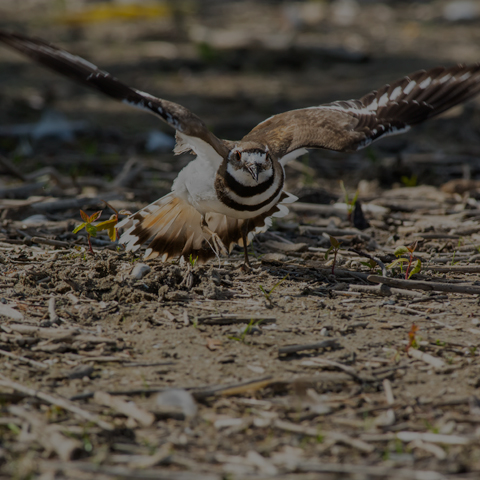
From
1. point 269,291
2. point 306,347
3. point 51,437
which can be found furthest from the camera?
point 269,291

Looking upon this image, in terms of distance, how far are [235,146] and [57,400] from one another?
90.9 inches

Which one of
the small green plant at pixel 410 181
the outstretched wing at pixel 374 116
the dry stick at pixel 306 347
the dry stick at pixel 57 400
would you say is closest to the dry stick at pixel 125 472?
the dry stick at pixel 57 400

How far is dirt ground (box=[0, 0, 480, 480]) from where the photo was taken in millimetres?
2779

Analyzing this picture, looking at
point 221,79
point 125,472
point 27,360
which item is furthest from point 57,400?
point 221,79

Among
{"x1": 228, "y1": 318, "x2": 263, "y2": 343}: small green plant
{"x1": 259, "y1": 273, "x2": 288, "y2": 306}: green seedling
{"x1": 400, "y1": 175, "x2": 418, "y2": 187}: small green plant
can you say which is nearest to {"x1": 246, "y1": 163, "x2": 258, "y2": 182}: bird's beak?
{"x1": 259, "y1": 273, "x2": 288, "y2": 306}: green seedling

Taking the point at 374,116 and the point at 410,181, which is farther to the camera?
the point at 410,181

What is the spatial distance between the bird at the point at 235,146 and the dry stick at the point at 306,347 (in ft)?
4.18

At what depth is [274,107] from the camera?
921cm

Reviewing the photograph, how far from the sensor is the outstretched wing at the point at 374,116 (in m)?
5.09

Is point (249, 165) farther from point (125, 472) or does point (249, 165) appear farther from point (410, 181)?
point (410, 181)

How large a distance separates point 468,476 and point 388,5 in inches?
540

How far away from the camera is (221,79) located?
1051 centimetres

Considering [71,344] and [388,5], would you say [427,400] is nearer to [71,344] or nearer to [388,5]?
[71,344]

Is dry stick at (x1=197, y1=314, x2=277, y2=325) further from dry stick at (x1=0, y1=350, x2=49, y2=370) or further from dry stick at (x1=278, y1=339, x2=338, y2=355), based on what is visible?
dry stick at (x1=0, y1=350, x2=49, y2=370)
